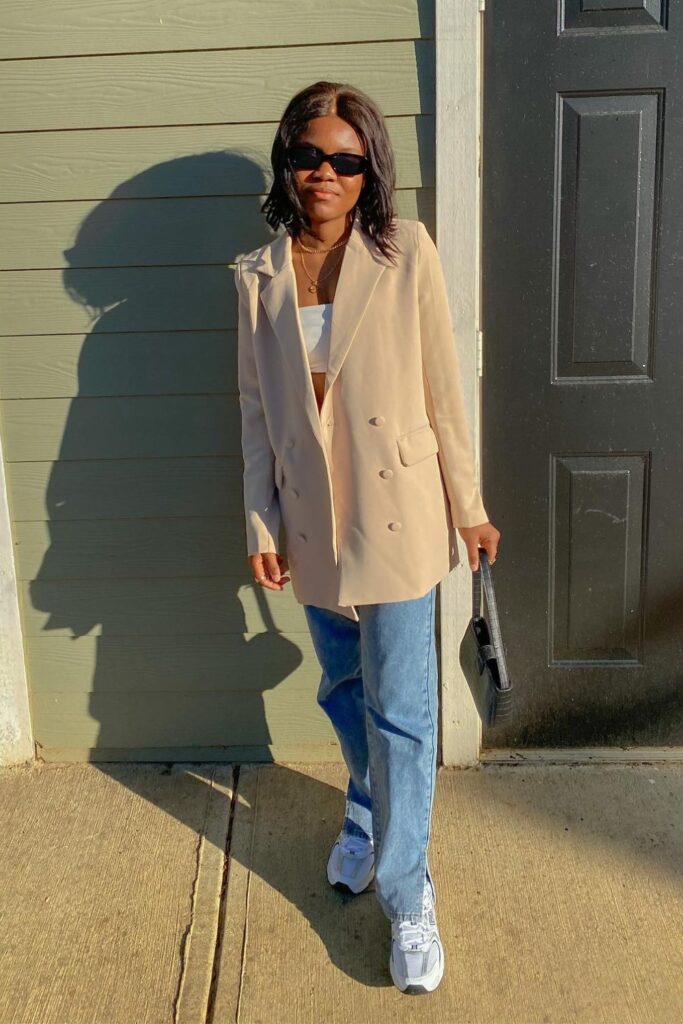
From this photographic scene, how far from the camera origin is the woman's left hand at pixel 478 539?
2213 mm

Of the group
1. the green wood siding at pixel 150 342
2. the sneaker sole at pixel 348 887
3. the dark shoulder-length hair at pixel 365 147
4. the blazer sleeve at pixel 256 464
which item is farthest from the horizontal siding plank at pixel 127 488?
the sneaker sole at pixel 348 887

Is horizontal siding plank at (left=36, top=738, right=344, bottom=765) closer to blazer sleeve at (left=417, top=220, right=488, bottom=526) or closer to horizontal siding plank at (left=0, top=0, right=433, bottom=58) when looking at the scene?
blazer sleeve at (left=417, top=220, right=488, bottom=526)

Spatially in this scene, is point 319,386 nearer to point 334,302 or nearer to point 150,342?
point 334,302

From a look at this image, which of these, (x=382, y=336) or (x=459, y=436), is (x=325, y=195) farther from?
(x=459, y=436)

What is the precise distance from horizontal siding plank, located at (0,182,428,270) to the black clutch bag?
1170 millimetres

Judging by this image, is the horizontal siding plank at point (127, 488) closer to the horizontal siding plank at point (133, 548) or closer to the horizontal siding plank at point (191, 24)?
the horizontal siding plank at point (133, 548)

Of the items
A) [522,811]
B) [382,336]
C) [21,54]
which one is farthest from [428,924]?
[21,54]

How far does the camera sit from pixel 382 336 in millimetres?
2045

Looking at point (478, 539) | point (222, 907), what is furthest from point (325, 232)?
point (222, 907)

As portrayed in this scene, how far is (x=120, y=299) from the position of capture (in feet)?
8.98

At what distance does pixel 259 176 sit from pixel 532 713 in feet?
5.97

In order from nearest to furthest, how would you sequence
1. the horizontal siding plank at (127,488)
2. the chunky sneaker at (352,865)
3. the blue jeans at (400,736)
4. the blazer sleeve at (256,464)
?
the blue jeans at (400,736) < the blazer sleeve at (256,464) < the chunky sneaker at (352,865) < the horizontal siding plank at (127,488)

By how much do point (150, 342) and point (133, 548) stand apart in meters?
0.63

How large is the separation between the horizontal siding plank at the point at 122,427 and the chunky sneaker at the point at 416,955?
4.52ft
